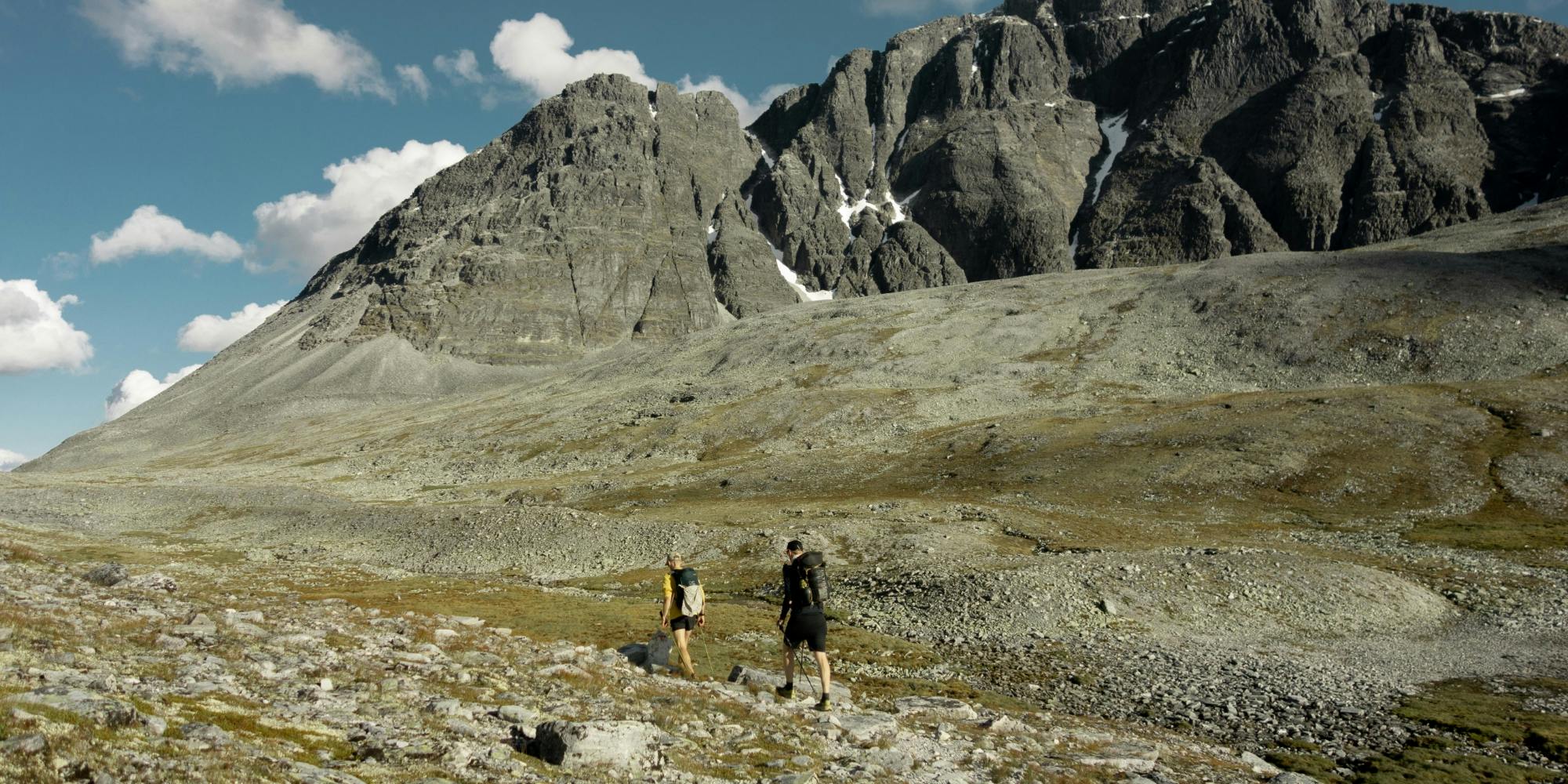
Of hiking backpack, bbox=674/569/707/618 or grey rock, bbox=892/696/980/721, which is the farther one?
hiking backpack, bbox=674/569/707/618

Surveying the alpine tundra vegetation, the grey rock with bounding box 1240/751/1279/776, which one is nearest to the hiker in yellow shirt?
the alpine tundra vegetation

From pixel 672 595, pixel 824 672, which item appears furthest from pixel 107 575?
pixel 824 672

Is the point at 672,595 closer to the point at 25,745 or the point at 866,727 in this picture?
the point at 866,727

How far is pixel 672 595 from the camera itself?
21922 millimetres

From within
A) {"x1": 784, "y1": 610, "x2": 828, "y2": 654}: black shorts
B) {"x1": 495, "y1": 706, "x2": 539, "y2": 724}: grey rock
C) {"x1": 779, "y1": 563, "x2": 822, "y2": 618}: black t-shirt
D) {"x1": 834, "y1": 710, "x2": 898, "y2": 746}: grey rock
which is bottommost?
{"x1": 834, "y1": 710, "x2": 898, "y2": 746}: grey rock

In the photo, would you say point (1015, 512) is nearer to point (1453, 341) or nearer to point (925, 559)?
point (925, 559)

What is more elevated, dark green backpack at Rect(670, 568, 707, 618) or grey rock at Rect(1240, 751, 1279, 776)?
dark green backpack at Rect(670, 568, 707, 618)

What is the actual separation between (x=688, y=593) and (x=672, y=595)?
17.4 inches

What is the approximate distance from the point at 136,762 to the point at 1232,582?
1505 inches

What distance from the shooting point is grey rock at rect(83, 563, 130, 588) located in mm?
26953

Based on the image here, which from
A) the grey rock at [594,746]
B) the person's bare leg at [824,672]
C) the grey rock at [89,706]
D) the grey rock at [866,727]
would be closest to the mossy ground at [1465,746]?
the grey rock at [866,727]

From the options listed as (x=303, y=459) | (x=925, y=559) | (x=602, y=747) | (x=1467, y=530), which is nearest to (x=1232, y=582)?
(x=925, y=559)

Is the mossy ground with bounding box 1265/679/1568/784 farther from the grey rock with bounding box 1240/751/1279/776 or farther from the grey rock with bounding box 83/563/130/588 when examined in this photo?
the grey rock with bounding box 83/563/130/588

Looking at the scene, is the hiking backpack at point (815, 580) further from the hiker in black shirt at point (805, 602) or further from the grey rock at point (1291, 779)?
the grey rock at point (1291, 779)
